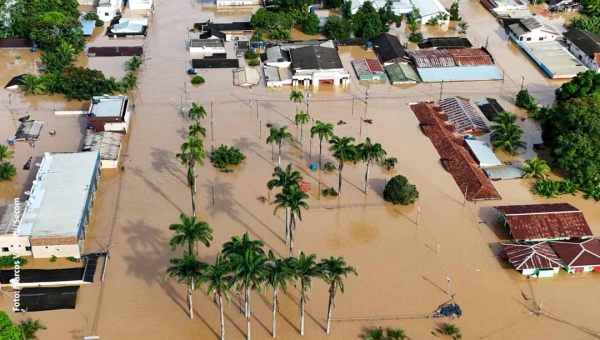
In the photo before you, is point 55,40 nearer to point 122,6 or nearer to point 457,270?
point 122,6

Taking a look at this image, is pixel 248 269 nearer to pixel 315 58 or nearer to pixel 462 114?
pixel 462 114

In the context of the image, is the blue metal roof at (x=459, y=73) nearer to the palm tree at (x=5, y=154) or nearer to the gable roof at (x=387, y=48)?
the gable roof at (x=387, y=48)

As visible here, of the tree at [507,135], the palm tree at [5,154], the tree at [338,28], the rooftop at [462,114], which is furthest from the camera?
the tree at [338,28]

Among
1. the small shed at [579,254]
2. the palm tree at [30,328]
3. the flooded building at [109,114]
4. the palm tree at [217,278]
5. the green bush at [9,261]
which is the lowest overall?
the small shed at [579,254]

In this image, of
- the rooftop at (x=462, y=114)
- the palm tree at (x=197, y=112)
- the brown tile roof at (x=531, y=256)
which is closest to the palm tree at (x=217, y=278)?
the brown tile roof at (x=531, y=256)

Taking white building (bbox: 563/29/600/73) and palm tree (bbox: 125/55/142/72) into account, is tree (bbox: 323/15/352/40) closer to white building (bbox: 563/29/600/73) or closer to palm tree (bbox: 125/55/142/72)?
palm tree (bbox: 125/55/142/72)

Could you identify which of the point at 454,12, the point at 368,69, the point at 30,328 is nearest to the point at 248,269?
the point at 30,328
